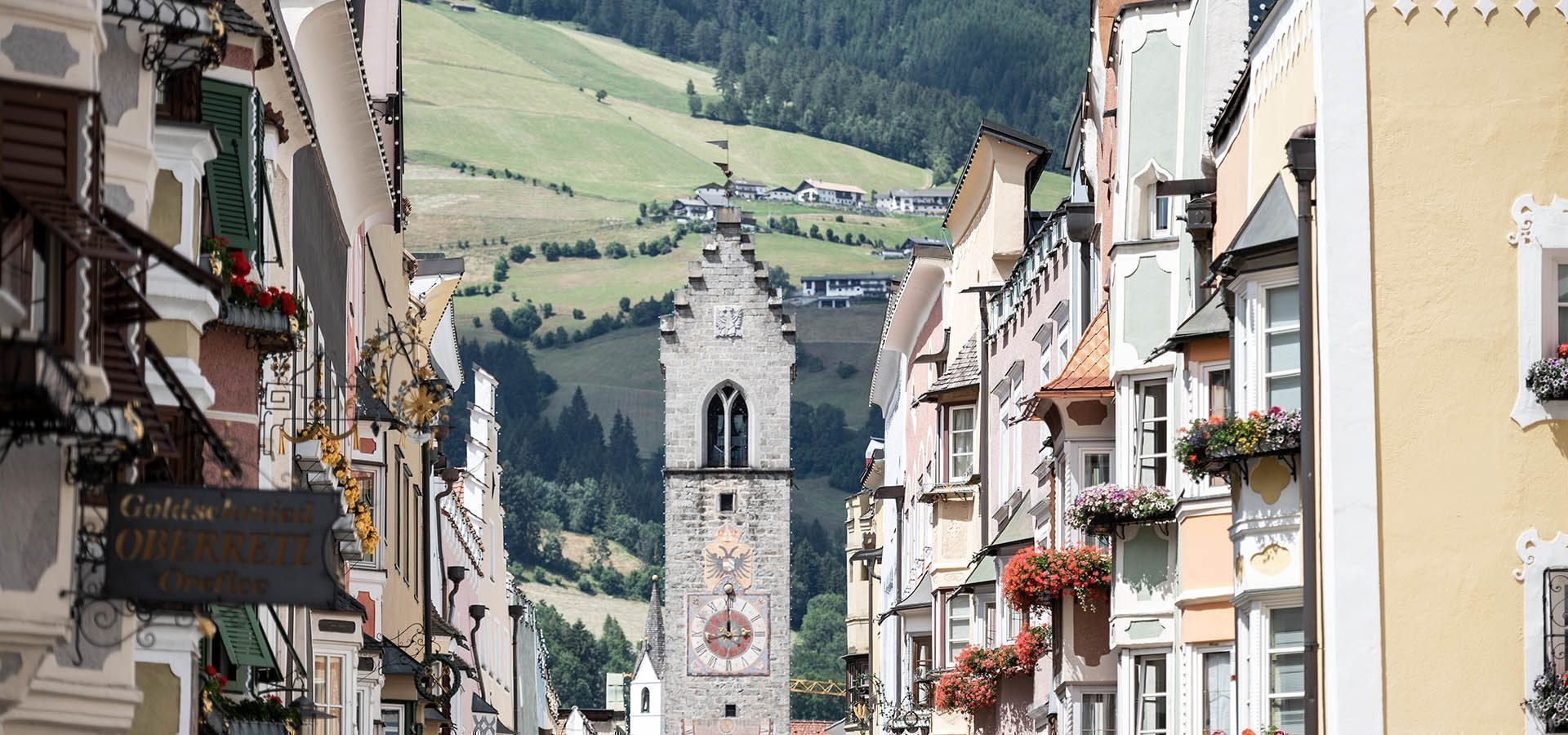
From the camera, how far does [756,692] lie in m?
104

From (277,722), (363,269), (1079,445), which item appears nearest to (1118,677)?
(1079,445)

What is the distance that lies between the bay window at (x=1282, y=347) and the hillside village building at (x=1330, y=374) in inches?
1.2

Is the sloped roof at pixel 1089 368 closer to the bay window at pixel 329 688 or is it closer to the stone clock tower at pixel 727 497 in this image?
the bay window at pixel 329 688

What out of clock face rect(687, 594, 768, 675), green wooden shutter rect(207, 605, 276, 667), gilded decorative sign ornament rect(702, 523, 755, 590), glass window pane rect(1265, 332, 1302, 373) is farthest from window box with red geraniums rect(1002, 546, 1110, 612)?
gilded decorative sign ornament rect(702, 523, 755, 590)

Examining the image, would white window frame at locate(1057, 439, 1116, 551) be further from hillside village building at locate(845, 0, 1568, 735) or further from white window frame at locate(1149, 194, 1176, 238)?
white window frame at locate(1149, 194, 1176, 238)

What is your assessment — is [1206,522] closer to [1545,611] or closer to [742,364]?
[1545,611]

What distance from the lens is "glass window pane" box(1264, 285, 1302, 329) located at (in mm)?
24234

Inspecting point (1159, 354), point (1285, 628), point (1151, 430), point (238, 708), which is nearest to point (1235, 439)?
point (1285, 628)

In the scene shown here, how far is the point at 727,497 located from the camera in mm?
106250

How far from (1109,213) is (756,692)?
234 feet

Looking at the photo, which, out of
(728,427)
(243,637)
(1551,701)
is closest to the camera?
(1551,701)

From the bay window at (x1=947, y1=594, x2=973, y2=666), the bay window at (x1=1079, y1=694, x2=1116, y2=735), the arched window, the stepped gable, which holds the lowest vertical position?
the bay window at (x1=1079, y1=694, x2=1116, y2=735)

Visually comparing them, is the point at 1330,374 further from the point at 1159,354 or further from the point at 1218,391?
the point at 1159,354

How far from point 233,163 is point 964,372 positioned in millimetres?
29469
